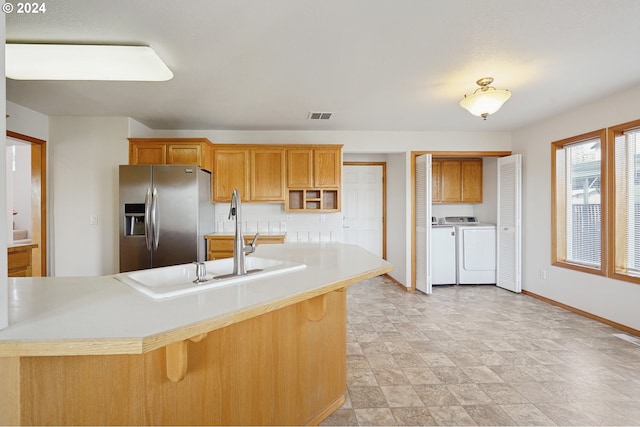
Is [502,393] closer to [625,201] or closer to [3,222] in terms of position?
[625,201]

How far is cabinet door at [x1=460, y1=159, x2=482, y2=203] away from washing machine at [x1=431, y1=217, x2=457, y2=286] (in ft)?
2.67

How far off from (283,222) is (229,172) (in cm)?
107

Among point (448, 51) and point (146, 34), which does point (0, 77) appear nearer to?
point (146, 34)

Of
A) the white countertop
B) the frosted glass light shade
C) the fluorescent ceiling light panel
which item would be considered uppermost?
the fluorescent ceiling light panel

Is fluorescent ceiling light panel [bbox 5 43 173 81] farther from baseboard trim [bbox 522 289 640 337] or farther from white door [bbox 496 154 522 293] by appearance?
baseboard trim [bbox 522 289 640 337]

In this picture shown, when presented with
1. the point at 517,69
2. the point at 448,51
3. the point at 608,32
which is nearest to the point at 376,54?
the point at 448,51

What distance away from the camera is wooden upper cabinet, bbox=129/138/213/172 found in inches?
153

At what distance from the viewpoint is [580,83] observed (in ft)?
9.41

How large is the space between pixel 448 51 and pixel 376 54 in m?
0.52

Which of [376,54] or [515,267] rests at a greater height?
[376,54]

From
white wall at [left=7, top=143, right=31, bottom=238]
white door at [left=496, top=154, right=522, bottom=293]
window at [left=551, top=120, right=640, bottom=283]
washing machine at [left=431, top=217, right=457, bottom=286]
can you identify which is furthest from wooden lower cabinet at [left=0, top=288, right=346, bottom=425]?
white wall at [left=7, top=143, right=31, bottom=238]

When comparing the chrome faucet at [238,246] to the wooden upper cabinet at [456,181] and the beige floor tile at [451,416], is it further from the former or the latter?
the wooden upper cabinet at [456,181]

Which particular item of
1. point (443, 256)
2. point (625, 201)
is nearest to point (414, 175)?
point (443, 256)

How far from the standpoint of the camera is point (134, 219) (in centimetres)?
356
